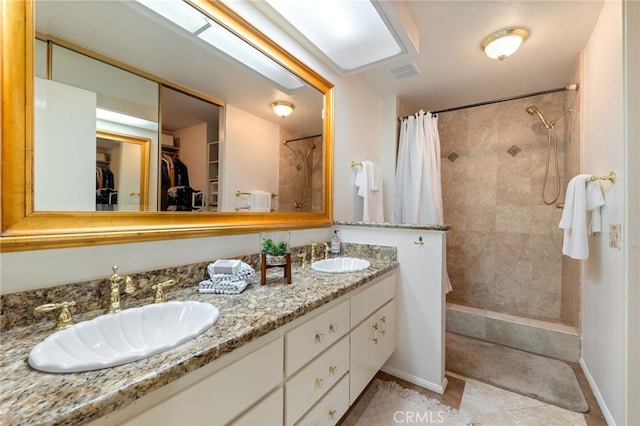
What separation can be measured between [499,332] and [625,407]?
3.70ft

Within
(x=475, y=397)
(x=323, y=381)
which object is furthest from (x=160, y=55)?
(x=475, y=397)

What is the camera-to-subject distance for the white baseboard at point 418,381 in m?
1.67

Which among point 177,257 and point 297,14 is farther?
point 297,14

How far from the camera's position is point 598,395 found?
157cm

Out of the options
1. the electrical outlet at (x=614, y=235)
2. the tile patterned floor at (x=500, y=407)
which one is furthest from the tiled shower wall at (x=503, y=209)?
the electrical outlet at (x=614, y=235)

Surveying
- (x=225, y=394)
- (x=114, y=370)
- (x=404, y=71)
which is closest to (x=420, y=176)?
(x=404, y=71)

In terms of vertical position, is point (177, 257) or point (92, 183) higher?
point (92, 183)

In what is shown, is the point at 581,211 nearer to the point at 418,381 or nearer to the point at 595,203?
the point at 595,203

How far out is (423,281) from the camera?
172 cm

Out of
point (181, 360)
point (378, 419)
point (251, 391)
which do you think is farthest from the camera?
point (378, 419)

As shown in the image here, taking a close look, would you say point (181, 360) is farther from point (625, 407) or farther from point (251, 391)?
point (625, 407)

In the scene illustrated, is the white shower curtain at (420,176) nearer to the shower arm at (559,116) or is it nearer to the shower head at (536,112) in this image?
the shower head at (536,112)

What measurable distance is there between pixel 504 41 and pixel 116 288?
8.33 feet

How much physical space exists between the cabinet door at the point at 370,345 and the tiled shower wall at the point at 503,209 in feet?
5.42
